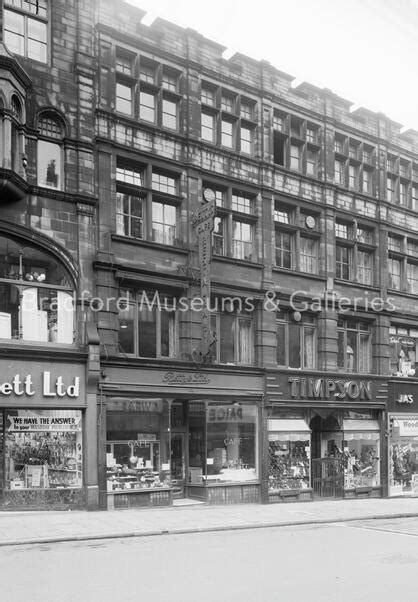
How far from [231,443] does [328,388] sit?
15.2ft

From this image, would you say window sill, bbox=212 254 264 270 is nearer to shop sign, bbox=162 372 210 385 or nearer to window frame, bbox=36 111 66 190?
shop sign, bbox=162 372 210 385

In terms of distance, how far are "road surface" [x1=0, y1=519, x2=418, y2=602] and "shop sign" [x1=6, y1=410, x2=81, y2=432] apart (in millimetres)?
4861

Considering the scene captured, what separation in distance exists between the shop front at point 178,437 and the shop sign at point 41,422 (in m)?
0.94

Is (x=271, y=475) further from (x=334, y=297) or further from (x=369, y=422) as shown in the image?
(x=334, y=297)

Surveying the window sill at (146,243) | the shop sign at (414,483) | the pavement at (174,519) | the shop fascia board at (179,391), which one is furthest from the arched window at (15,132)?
the shop sign at (414,483)

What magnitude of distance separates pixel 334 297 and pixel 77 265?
35.9ft

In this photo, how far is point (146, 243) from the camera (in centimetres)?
2120

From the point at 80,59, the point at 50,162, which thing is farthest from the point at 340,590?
the point at 80,59

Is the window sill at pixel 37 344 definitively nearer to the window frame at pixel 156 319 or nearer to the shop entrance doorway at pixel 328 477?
the window frame at pixel 156 319

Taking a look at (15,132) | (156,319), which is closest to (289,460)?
(156,319)

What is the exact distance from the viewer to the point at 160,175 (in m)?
22.3

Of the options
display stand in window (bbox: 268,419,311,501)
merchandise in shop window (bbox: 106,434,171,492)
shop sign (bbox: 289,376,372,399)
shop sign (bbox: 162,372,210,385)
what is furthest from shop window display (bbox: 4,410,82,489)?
shop sign (bbox: 289,376,372,399)

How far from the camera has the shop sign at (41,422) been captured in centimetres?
1848

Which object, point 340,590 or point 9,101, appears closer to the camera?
point 340,590
